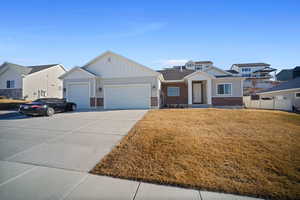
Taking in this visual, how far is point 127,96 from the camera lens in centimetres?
1314

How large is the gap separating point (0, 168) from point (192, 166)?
14.7 feet

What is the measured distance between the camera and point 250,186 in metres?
2.56

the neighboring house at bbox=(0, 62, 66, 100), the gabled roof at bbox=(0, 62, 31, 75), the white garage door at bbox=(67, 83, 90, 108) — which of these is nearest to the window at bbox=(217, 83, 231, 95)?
the white garage door at bbox=(67, 83, 90, 108)

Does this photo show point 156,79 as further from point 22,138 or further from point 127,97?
point 22,138

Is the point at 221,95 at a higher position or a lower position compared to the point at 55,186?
higher

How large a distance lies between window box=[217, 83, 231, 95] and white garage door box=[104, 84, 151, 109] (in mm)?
7649

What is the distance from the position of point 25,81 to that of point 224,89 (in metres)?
28.2

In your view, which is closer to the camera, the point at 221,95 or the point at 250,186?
the point at 250,186

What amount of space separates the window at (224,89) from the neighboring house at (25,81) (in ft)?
89.1

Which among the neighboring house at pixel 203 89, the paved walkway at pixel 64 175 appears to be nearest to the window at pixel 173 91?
the neighboring house at pixel 203 89

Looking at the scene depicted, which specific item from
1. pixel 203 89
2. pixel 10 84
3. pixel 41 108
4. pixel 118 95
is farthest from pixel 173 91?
pixel 10 84

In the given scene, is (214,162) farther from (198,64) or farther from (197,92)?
(198,64)

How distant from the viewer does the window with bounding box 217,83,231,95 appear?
1407cm

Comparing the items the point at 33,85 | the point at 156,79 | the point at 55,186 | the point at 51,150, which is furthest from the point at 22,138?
the point at 33,85
